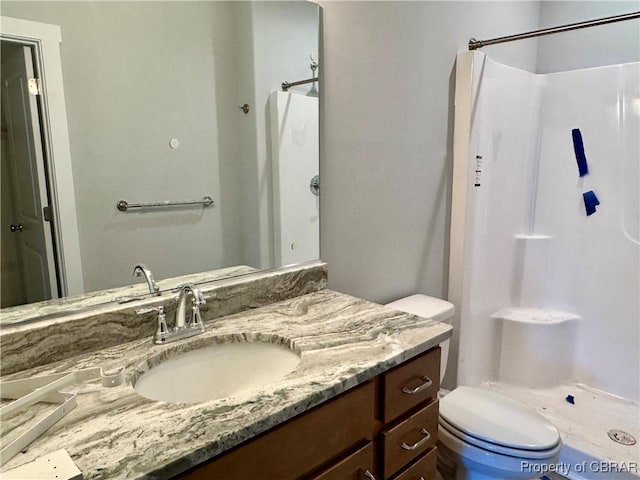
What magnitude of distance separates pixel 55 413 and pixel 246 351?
1.55 ft

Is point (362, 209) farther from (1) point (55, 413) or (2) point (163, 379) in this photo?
(1) point (55, 413)

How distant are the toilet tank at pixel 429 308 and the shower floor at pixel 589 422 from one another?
78 cm

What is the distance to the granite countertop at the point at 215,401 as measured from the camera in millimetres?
656

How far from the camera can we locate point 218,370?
1104mm

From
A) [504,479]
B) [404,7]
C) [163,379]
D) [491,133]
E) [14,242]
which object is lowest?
[504,479]

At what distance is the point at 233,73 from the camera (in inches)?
50.9

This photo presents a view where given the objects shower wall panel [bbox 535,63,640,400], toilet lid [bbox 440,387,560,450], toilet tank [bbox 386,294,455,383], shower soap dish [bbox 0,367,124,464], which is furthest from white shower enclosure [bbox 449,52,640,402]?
shower soap dish [bbox 0,367,124,464]

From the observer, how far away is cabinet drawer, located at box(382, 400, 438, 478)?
3.41 ft

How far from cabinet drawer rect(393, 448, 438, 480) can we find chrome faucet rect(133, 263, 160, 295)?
2.61 feet

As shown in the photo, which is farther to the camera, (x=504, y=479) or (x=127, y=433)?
(x=504, y=479)

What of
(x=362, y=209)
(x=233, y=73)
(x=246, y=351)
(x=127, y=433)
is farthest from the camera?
(x=362, y=209)

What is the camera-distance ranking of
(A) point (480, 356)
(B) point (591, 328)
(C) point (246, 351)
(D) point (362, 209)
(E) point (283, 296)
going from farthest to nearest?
(B) point (591, 328) → (A) point (480, 356) → (D) point (362, 209) → (E) point (283, 296) → (C) point (246, 351)

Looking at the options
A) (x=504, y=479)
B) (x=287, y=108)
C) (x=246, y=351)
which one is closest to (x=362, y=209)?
(x=287, y=108)

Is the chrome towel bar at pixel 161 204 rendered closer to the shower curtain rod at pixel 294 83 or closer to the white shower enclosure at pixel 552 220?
the shower curtain rod at pixel 294 83
